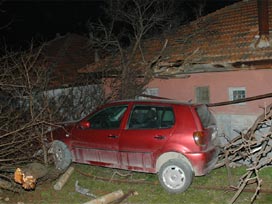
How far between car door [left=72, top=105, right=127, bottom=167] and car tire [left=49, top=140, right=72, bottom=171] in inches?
8.4

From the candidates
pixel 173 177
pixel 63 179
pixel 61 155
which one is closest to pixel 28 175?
pixel 63 179

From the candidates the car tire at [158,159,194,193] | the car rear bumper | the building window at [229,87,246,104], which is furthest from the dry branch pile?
the building window at [229,87,246,104]

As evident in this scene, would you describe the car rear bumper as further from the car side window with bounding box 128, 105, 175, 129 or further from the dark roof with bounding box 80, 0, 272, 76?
the dark roof with bounding box 80, 0, 272, 76

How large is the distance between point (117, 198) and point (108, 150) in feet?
4.69

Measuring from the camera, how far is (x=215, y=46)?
38.0 feet

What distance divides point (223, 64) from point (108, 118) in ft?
→ 14.3

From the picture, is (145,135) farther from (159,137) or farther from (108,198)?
(108,198)

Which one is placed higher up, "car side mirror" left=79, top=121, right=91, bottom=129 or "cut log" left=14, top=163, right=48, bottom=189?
"car side mirror" left=79, top=121, right=91, bottom=129

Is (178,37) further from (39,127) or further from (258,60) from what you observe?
(39,127)

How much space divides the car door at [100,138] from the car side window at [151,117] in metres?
0.34

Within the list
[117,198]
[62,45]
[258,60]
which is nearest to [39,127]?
[117,198]

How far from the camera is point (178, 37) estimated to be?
13.8 meters

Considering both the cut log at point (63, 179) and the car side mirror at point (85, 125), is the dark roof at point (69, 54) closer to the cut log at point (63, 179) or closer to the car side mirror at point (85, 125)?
the car side mirror at point (85, 125)

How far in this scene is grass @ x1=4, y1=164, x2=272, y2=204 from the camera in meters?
6.71
